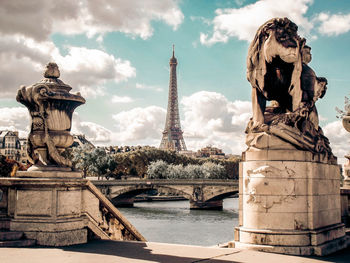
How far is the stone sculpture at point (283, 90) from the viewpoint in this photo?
7.52 m

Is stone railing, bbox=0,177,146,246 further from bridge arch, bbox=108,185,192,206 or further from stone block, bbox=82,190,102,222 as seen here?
bridge arch, bbox=108,185,192,206

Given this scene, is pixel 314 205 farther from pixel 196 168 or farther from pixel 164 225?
pixel 196 168

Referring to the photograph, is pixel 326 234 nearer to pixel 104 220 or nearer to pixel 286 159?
pixel 286 159

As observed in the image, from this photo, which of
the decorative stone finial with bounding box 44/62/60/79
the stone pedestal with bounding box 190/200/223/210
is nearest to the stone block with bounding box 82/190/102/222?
the decorative stone finial with bounding box 44/62/60/79

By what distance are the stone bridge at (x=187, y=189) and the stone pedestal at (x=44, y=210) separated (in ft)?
180

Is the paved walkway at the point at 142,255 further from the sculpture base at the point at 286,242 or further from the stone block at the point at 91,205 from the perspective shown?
the stone block at the point at 91,205

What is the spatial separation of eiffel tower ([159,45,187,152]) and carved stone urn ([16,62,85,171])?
116m

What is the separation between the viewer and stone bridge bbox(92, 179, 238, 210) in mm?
63287

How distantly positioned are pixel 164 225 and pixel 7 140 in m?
90.9

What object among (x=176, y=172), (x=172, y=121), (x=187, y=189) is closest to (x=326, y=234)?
(x=187, y=189)

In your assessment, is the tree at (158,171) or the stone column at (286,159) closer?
the stone column at (286,159)

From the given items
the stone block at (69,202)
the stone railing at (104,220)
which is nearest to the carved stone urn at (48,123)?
the stone block at (69,202)

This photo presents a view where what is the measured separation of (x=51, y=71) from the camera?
8695mm

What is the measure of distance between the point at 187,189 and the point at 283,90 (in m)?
58.8
